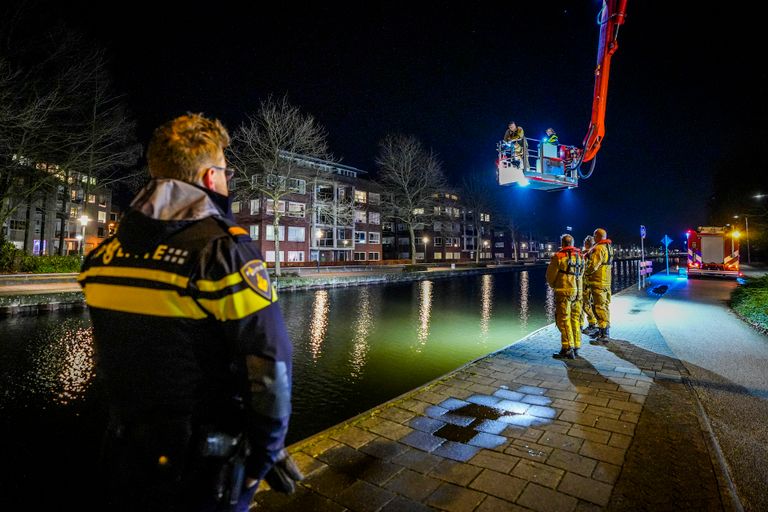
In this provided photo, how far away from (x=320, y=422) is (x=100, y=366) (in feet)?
13.2

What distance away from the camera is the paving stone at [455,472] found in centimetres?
304

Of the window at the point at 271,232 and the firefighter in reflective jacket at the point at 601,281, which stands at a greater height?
the window at the point at 271,232

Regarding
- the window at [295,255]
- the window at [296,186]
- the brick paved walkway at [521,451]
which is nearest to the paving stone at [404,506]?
the brick paved walkway at [521,451]

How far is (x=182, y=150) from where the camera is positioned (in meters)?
1.68

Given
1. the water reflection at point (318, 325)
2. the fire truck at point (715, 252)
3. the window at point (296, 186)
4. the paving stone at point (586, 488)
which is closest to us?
the paving stone at point (586, 488)

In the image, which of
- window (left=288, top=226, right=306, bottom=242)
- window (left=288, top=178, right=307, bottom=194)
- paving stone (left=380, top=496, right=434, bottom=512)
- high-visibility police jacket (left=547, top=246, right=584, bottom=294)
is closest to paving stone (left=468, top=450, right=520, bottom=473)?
paving stone (left=380, top=496, right=434, bottom=512)

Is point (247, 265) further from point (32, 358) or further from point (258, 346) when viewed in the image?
point (32, 358)

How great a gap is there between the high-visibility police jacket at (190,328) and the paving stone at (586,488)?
249 centimetres

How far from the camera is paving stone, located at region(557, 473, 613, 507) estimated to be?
279 cm

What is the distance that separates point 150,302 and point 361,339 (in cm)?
841

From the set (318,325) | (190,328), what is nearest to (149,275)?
(190,328)

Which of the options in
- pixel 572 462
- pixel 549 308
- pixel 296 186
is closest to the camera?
pixel 572 462

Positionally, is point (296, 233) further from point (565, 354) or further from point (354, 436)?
point (354, 436)

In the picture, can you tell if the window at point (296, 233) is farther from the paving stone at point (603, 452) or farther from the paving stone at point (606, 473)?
the paving stone at point (606, 473)
